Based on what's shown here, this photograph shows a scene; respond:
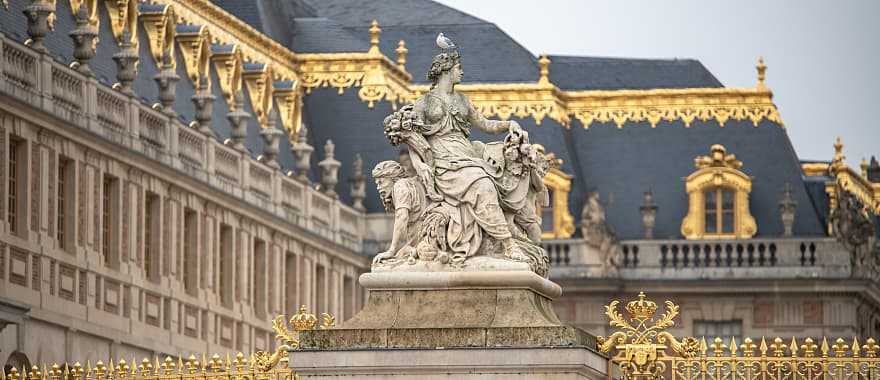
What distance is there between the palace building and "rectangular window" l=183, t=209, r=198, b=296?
7 centimetres

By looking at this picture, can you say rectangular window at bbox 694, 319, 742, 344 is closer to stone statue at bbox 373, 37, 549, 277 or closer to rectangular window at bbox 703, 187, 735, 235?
rectangular window at bbox 703, 187, 735, 235

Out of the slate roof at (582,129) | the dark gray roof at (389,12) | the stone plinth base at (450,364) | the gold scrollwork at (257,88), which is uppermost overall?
the dark gray roof at (389,12)

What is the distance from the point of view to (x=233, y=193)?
63.7 meters

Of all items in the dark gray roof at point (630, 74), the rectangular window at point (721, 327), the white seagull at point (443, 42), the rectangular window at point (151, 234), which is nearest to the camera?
the white seagull at point (443, 42)

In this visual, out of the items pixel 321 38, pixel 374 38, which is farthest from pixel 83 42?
pixel 321 38

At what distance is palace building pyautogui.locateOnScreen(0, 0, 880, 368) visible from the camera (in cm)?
5291

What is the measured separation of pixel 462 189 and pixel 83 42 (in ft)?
83.7

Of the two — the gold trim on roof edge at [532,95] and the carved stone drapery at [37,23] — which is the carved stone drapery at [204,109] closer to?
the gold trim on roof edge at [532,95]

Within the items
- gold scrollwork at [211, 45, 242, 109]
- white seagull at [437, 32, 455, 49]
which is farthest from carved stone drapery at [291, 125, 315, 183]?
white seagull at [437, 32, 455, 49]

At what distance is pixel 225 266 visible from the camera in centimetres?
6394

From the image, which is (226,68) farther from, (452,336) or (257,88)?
(452,336)

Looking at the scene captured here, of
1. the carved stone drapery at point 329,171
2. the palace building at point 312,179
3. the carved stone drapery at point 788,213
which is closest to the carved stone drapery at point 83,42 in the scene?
the palace building at point 312,179

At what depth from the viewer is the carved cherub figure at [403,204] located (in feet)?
95.5

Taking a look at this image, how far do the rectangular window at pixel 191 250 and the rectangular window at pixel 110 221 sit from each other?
5.07 m
